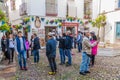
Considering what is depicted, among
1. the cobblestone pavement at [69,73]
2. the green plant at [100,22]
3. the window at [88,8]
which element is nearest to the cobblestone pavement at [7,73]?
the cobblestone pavement at [69,73]

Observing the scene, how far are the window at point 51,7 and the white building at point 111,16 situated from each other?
5844 millimetres

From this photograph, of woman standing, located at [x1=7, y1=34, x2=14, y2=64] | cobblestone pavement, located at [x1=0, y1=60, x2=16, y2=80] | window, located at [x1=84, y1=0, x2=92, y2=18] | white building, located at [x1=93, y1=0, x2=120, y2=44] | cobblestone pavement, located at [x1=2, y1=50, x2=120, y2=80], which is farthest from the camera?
window, located at [x1=84, y1=0, x2=92, y2=18]

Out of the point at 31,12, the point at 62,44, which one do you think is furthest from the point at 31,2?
the point at 62,44

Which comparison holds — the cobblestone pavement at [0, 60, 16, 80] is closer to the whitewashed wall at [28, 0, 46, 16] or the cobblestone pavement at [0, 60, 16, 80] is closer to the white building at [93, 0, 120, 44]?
the whitewashed wall at [28, 0, 46, 16]

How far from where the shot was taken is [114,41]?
58.1ft

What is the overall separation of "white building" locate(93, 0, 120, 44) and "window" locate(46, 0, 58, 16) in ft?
19.2

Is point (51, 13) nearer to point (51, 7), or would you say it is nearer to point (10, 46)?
point (51, 7)

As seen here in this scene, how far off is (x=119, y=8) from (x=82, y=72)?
12.1 meters

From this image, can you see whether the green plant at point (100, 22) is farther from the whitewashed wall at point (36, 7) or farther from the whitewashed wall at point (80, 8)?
the whitewashed wall at point (36, 7)

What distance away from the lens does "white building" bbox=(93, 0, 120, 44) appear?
56.7ft

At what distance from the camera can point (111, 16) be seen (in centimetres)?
1803

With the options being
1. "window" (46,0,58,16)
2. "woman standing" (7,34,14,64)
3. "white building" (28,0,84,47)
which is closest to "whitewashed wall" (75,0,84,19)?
"white building" (28,0,84,47)

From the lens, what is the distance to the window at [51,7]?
15.8 m

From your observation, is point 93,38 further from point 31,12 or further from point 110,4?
point 110,4
